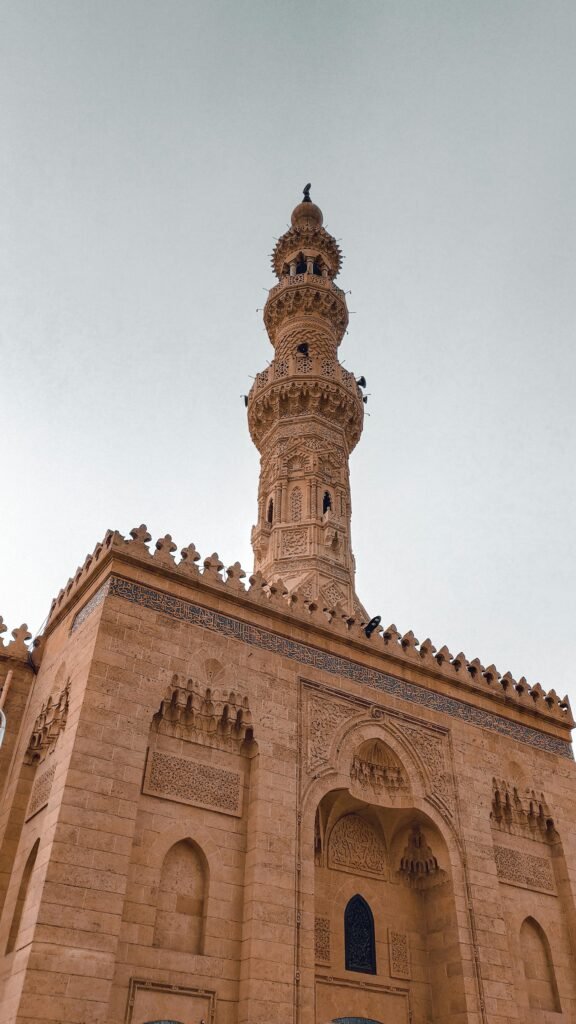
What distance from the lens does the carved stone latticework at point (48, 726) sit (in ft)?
28.2

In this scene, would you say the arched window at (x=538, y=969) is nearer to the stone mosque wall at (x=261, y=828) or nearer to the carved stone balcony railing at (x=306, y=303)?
the stone mosque wall at (x=261, y=828)

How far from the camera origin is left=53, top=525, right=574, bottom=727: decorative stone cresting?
959 centimetres

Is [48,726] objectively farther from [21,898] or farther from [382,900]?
[382,900]

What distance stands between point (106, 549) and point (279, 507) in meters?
6.34

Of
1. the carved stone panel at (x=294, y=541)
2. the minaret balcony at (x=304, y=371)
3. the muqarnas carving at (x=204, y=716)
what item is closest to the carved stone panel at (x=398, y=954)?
the muqarnas carving at (x=204, y=716)

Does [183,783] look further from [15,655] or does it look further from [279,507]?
[279,507]

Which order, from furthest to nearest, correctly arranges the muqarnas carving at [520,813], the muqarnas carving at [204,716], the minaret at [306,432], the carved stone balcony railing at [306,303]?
1. the carved stone balcony railing at [306,303]
2. the minaret at [306,432]
3. the muqarnas carving at [520,813]
4. the muqarnas carving at [204,716]

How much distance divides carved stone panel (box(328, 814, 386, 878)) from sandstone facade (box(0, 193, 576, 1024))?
31mm

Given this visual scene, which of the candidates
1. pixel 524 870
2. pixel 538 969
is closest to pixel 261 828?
A: pixel 524 870

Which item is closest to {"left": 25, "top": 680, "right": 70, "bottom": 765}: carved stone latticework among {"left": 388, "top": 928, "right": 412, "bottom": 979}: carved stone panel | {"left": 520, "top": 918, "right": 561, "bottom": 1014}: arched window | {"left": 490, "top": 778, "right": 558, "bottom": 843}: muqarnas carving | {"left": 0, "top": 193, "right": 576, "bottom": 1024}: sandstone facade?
{"left": 0, "top": 193, "right": 576, "bottom": 1024}: sandstone facade

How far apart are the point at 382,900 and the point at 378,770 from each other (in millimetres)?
1507

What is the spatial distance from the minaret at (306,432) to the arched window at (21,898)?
21.5 feet

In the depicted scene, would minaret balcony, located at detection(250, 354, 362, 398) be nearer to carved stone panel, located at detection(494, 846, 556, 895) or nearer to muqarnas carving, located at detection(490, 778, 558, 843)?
muqarnas carving, located at detection(490, 778, 558, 843)

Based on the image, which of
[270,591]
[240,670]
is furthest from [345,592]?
[240,670]
